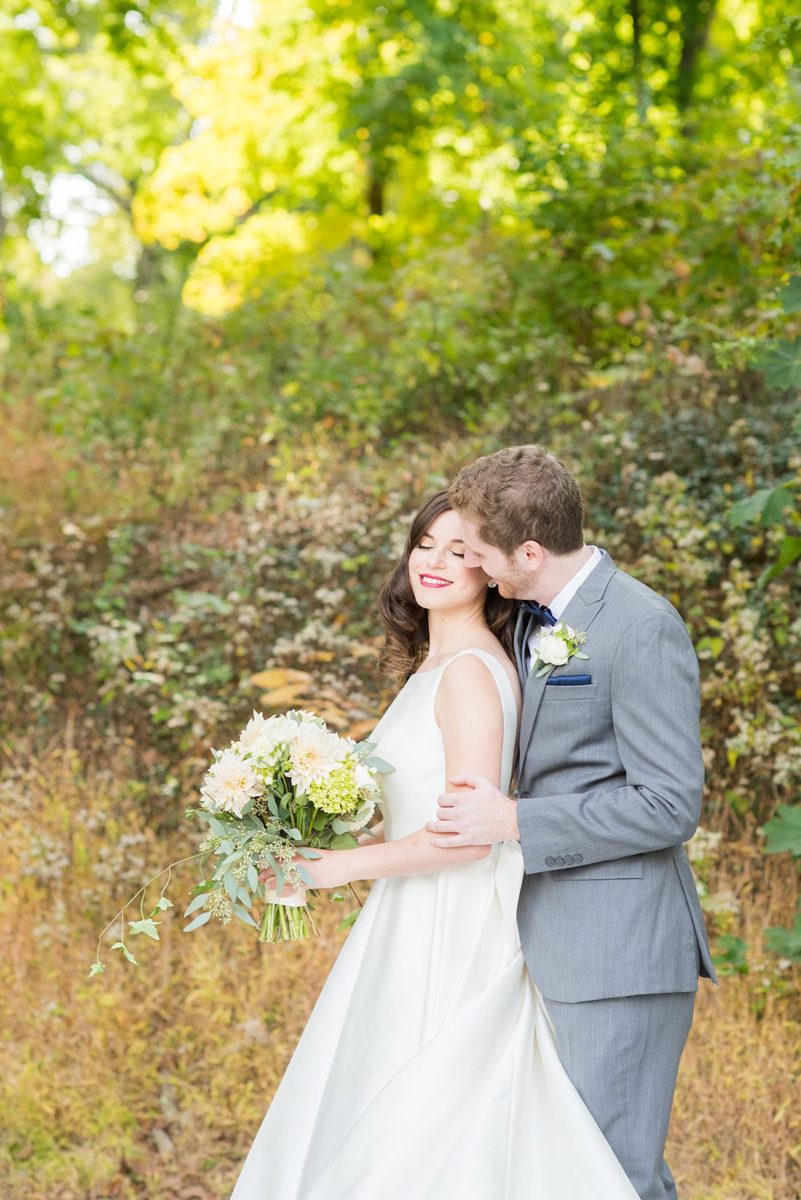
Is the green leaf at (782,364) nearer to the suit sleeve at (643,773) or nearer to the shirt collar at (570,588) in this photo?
the shirt collar at (570,588)

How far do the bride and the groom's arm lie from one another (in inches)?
8.2

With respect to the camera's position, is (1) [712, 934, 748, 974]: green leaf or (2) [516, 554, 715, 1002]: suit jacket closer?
(2) [516, 554, 715, 1002]: suit jacket

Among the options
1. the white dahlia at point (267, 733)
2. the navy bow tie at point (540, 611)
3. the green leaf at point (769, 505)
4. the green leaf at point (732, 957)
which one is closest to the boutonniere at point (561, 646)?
the navy bow tie at point (540, 611)

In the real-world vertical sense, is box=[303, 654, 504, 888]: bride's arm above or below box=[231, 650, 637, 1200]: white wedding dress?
above

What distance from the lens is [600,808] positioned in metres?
2.38

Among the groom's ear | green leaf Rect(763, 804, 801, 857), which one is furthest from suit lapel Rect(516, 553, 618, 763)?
green leaf Rect(763, 804, 801, 857)

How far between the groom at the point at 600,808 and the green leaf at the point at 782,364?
1956 mm

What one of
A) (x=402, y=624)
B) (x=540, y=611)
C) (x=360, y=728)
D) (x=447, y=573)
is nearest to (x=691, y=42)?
(x=360, y=728)

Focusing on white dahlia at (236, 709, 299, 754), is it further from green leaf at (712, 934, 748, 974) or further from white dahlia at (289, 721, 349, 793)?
green leaf at (712, 934, 748, 974)

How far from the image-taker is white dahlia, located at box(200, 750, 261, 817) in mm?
2639

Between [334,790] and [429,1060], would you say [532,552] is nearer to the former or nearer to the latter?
[334,790]

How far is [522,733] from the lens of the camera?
2.64 metres

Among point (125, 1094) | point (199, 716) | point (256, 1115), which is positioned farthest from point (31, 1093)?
point (199, 716)

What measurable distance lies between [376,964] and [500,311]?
5.99 meters
